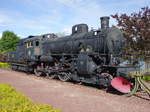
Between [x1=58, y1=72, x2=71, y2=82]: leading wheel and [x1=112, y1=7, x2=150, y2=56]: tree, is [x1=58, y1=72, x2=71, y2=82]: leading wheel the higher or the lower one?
the lower one

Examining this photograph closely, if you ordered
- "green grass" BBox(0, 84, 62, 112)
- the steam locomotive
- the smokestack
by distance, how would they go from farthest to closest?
the smokestack < the steam locomotive < "green grass" BBox(0, 84, 62, 112)

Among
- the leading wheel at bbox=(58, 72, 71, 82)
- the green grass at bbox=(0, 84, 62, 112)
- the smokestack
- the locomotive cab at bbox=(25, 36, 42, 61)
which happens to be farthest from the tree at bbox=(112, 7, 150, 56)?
the green grass at bbox=(0, 84, 62, 112)

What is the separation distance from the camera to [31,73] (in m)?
22.8

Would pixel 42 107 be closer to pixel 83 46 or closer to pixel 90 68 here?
pixel 90 68

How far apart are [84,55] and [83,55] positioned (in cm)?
11

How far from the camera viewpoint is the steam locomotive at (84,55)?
12.9 m

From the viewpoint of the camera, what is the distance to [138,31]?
16078 millimetres

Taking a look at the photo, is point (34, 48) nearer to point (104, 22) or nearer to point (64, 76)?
point (64, 76)

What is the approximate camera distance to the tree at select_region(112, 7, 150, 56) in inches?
613

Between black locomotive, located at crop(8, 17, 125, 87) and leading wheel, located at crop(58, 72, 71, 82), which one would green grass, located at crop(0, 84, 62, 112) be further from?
leading wheel, located at crop(58, 72, 71, 82)

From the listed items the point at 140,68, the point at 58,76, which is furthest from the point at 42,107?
the point at 58,76

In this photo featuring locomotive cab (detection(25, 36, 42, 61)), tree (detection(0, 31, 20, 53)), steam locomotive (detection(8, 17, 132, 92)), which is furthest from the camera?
tree (detection(0, 31, 20, 53))

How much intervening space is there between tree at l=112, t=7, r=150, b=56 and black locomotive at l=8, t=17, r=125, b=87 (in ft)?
8.24

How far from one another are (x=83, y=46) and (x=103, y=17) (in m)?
2.49
